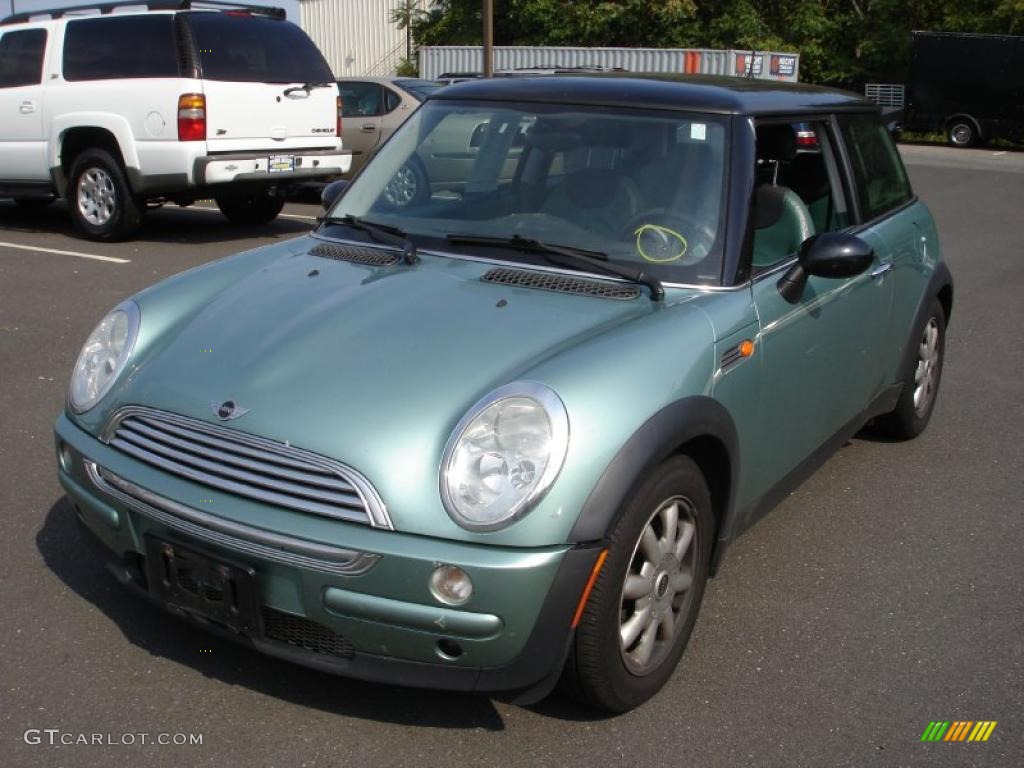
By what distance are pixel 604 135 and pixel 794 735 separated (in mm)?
2019

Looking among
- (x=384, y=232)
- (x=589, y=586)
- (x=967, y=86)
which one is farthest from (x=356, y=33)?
(x=589, y=586)

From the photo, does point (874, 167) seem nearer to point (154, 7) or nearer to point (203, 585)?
point (203, 585)

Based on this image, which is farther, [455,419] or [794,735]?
[794,735]

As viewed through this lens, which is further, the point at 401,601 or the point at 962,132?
the point at 962,132

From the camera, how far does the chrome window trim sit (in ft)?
8.97

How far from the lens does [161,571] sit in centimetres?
301

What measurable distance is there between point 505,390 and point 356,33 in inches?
1714

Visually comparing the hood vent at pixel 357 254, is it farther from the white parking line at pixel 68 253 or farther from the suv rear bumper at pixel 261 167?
the suv rear bumper at pixel 261 167

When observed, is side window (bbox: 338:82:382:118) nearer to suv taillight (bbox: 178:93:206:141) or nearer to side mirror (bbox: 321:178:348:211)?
suv taillight (bbox: 178:93:206:141)

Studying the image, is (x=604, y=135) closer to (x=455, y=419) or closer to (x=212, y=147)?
(x=455, y=419)

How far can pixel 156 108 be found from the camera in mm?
10117

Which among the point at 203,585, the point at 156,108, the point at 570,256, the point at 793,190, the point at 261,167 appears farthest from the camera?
the point at 261,167

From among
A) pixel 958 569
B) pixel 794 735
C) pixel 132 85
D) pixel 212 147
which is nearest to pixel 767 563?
pixel 958 569

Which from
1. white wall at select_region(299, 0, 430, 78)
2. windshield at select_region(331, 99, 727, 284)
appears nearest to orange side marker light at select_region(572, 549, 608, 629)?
windshield at select_region(331, 99, 727, 284)
